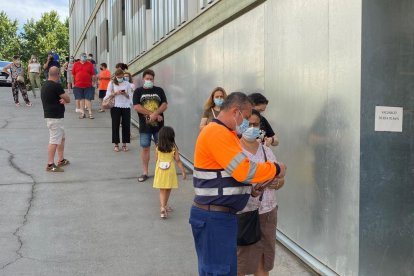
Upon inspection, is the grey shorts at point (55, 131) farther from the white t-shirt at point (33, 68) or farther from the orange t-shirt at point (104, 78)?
the white t-shirt at point (33, 68)

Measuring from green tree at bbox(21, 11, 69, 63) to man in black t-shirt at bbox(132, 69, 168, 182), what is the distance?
66.4 metres

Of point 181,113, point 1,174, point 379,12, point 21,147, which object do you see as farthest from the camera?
point 21,147

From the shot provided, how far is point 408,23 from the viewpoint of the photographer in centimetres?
390

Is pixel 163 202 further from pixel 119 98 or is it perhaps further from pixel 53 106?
pixel 119 98

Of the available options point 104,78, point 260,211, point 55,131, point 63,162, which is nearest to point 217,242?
point 260,211

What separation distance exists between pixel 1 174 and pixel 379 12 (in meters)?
6.98

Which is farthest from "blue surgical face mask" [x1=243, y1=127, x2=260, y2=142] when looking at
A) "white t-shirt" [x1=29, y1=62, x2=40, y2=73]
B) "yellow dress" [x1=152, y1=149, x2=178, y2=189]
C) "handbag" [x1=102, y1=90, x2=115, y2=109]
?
"white t-shirt" [x1=29, y1=62, x2=40, y2=73]

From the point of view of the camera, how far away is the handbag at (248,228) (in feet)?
11.3

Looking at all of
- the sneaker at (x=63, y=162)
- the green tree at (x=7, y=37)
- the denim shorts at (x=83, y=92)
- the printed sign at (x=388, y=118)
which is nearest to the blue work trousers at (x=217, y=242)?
the printed sign at (x=388, y=118)

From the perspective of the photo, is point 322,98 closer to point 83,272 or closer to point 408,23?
point 408,23

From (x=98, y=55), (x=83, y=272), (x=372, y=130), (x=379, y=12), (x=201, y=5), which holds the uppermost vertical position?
(x=98, y=55)

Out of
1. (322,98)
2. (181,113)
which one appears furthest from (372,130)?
(181,113)

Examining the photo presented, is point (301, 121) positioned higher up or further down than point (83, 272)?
higher up

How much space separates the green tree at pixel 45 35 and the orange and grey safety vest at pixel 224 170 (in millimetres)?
71341
